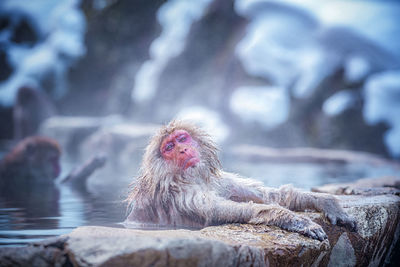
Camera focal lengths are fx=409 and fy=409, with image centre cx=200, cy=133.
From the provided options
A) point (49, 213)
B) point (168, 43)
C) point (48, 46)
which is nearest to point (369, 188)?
point (49, 213)

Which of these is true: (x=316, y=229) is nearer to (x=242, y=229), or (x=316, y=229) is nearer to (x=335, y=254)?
(x=335, y=254)

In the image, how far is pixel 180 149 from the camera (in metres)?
2.35

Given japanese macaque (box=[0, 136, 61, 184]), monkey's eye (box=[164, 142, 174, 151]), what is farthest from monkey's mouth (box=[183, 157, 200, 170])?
japanese macaque (box=[0, 136, 61, 184])

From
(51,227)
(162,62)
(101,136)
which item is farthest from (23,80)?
(51,227)

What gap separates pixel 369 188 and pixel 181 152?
1854mm

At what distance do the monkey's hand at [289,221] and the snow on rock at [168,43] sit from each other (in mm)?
10195

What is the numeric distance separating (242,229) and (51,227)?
1158 millimetres

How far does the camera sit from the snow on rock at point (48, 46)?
14.1 meters

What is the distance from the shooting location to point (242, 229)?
2045 mm

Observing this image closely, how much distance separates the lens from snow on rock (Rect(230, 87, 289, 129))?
403 inches

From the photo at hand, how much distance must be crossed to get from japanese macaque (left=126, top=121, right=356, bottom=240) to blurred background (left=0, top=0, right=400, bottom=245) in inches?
196

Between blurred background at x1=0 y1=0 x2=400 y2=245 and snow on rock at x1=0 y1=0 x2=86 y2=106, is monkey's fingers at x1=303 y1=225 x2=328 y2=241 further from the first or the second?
snow on rock at x1=0 y1=0 x2=86 y2=106

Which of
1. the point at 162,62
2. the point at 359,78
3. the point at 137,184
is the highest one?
the point at 162,62

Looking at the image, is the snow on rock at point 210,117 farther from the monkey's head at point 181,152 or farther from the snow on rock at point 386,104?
the monkey's head at point 181,152
